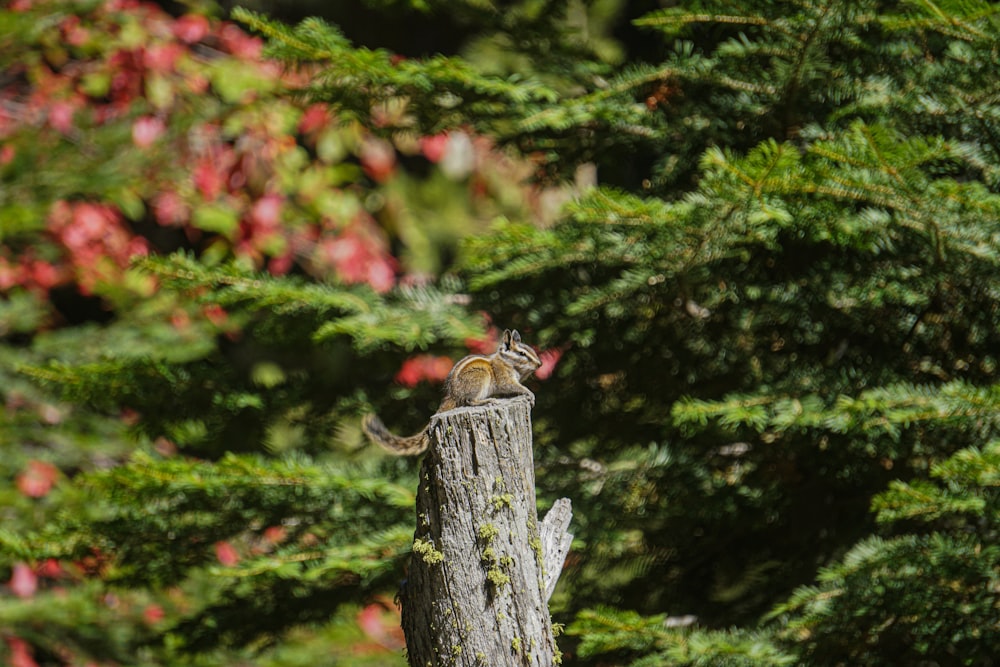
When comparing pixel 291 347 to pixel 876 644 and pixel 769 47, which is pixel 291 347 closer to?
pixel 769 47

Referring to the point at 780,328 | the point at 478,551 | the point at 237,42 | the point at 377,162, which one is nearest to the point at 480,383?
Answer: the point at 478,551

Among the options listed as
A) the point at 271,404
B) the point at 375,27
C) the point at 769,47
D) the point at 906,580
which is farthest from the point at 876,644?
the point at 375,27

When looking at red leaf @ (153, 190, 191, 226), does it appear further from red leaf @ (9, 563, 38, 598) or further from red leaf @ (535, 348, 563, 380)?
red leaf @ (535, 348, 563, 380)

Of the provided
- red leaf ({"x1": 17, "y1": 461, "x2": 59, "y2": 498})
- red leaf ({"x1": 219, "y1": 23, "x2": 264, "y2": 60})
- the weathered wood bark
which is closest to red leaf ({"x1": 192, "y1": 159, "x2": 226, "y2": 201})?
red leaf ({"x1": 219, "y1": 23, "x2": 264, "y2": 60})

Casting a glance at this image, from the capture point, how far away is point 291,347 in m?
2.89

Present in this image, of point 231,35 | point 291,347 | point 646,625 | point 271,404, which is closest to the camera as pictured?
point 646,625

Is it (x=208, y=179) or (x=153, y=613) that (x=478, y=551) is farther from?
(x=208, y=179)

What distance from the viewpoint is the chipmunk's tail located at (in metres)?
2.20

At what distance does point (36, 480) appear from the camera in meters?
4.61

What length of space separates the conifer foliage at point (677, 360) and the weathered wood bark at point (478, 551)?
0.30m

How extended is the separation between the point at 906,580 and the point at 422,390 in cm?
137

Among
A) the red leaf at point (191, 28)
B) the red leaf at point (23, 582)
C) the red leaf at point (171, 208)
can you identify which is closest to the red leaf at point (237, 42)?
the red leaf at point (191, 28)

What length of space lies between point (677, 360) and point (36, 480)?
3.43 m

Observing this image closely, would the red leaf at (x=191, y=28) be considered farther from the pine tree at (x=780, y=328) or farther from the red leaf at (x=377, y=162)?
the pine tree at (x=780, y=328)
